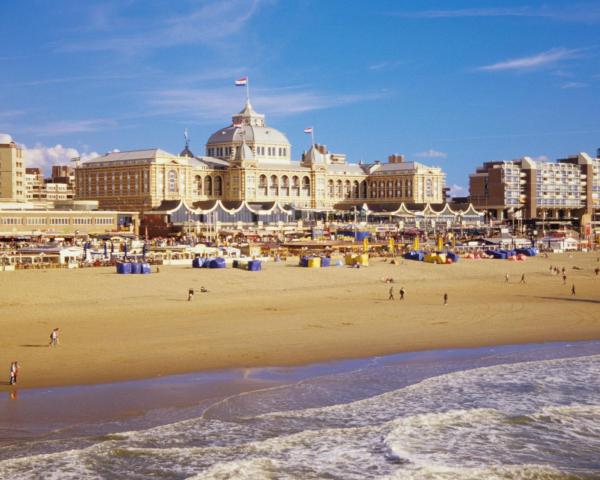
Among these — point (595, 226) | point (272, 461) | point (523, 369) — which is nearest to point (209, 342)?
point (523, 369)

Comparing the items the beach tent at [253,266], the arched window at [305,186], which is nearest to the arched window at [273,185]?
the arched window at [305,186]

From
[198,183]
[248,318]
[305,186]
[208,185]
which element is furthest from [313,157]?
[248,318]

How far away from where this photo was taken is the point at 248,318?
119ft

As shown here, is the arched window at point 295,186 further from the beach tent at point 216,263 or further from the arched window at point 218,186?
the beach tent at point 216,263

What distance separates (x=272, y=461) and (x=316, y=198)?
→ 381 ft

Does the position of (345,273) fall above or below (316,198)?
below

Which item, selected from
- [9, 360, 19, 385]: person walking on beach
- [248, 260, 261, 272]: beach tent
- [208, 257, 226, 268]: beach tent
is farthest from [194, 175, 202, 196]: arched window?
[9, 360, 19, 385]: person walking on beach

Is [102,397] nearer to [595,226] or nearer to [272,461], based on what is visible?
[272,461]

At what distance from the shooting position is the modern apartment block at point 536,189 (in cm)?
15462

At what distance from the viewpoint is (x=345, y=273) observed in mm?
55906

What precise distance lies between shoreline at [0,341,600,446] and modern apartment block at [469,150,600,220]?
403 feet

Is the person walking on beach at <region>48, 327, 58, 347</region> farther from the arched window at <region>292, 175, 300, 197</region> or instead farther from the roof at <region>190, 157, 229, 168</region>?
the arched window at <region>292, 175, 300, 197</region>

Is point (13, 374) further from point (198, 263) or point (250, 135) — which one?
point (250, 135)

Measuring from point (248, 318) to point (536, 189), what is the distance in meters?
128
